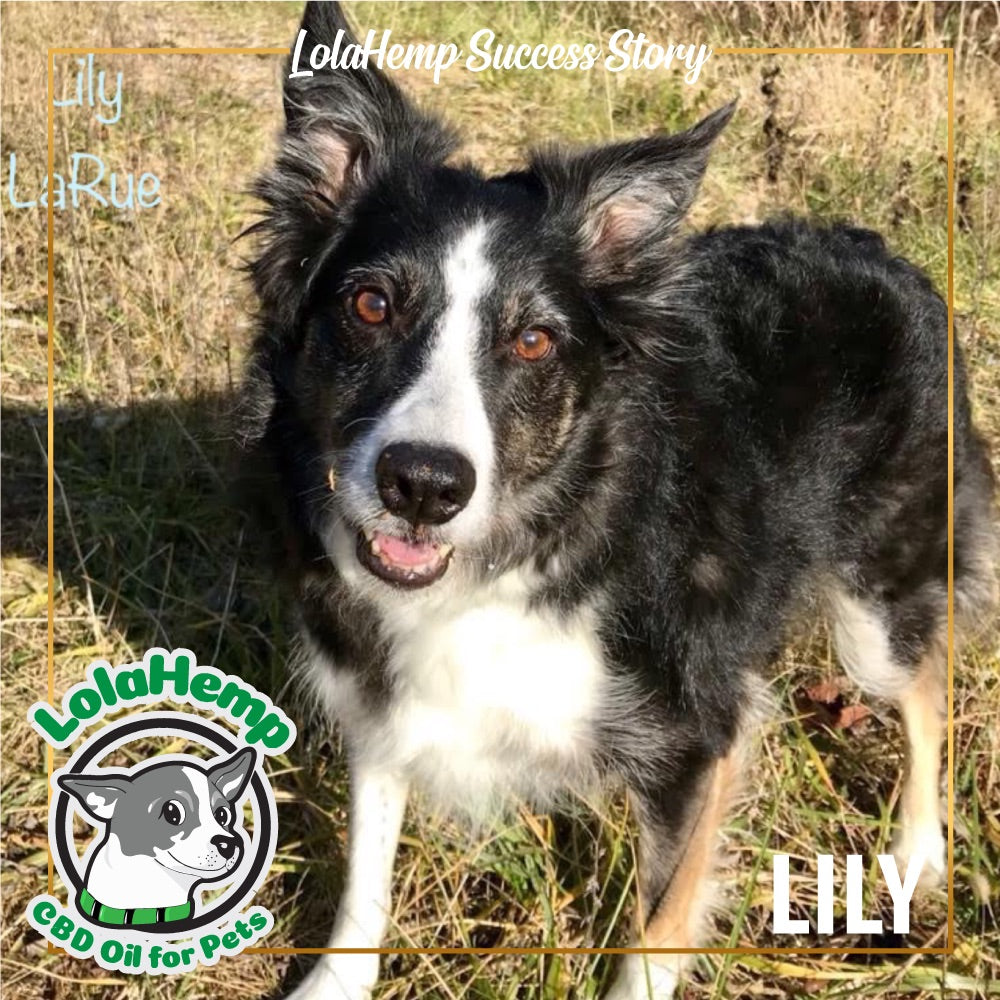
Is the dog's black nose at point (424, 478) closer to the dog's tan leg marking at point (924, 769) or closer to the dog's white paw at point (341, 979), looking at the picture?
the dog's white paw at point (341, 979)

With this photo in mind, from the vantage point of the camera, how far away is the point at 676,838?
265 cm

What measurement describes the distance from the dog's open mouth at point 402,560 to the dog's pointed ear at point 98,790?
837 mm

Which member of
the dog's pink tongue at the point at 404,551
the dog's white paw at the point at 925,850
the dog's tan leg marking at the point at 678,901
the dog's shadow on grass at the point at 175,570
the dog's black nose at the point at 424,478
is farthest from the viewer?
the dog's white paw at the point at 925,850

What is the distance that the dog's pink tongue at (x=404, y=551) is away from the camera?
7.22 feet

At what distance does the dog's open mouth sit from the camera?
2.21 metres

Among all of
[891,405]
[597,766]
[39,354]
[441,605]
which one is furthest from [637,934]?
[39,354]

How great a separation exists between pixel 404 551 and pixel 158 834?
901mm

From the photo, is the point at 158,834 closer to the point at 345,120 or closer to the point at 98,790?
the point at 98,790

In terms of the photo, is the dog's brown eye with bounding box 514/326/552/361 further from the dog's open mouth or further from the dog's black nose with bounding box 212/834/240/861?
the dog's black nose with bounding box 212/834/240/861

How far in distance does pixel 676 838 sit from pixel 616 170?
1.61m

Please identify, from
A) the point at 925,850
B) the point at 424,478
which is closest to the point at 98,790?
the point at 424,478

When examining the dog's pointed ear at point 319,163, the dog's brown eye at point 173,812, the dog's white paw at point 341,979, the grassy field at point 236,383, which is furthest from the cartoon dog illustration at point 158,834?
the dog's pointed ear at point 319,163

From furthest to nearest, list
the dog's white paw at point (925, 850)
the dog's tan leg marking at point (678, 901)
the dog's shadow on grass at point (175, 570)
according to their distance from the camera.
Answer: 1. the dog's white paw at point (925, 850)
2. the dog's shadow on grass at point (175, 570)
3. the dog's tan leg marking at point (678, 901)

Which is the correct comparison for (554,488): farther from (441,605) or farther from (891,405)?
(891,405)
